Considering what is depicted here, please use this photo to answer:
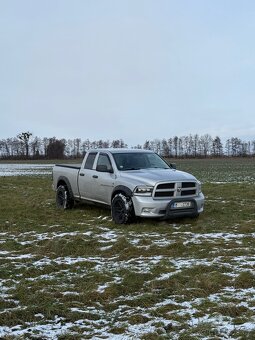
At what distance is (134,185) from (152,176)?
1.66 ft

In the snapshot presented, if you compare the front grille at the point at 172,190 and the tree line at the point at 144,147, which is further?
the tree line at the point at 144,147

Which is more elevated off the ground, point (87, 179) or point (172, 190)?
point (87, 179)

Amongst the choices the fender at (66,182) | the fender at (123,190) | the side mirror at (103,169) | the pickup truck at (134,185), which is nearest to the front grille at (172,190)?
the pickup truck at (134,185)

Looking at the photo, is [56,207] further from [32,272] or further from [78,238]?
[32,272]

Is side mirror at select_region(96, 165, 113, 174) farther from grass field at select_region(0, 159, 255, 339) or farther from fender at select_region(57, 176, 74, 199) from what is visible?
fender at select_region(57, 176, 74, 199)

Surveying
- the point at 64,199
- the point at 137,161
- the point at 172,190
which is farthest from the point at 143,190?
the point at 64,199

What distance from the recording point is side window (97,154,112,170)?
424 inches

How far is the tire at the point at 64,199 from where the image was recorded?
1235 cm

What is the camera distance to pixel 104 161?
11.1 metres

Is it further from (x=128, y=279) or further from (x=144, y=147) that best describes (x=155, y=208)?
(x=144, y=147)

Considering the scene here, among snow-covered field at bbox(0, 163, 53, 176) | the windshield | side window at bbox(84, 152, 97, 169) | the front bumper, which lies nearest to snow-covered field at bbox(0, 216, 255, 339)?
the front bumper

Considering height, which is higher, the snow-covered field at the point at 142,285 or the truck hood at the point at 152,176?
the truck hood at the point at 152,176

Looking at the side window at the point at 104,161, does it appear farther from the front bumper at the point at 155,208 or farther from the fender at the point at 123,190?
the front bumper at the point at 155,208

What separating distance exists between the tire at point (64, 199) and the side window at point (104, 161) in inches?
70.2
